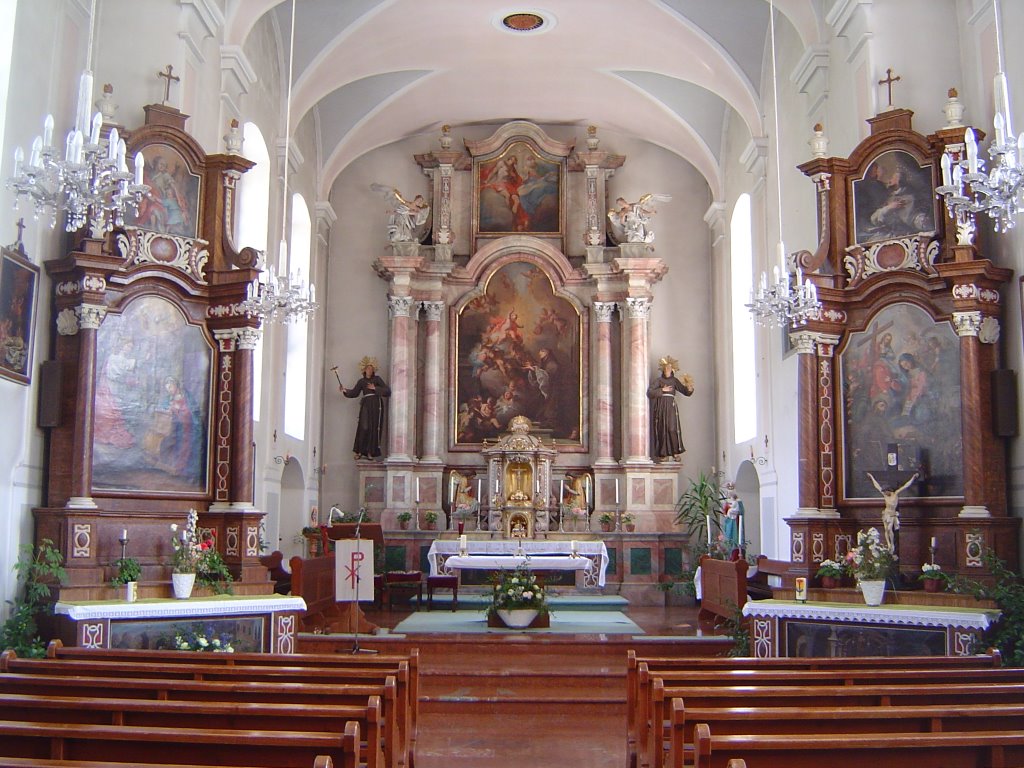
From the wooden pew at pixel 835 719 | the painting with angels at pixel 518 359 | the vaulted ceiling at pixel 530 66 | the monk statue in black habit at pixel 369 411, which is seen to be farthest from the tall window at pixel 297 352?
the wooden pew at pixel 835 719

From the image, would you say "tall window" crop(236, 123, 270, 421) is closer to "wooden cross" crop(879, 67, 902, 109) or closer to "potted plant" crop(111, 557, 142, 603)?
"potted plant" crop(111, 557, 142, 603)

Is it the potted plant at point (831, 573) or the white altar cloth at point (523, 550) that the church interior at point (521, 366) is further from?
the potted plant at point (831, 573)

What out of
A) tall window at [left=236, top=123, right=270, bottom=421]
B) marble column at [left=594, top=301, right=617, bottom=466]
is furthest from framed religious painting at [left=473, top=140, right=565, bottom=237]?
tall window at [left=236, top=123, right=270, bottom=421]

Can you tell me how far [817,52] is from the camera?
44.9ft

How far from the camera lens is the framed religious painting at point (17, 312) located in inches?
368

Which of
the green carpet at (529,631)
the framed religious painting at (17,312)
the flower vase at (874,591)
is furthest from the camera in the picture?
the green carpet at (529,631)

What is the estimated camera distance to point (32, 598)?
372 inches

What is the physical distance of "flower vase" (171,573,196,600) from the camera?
34.4ft

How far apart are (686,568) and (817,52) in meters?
9.45

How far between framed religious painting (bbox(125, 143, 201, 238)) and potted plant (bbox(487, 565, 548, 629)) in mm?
5929

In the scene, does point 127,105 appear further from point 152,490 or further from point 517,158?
point 517,158

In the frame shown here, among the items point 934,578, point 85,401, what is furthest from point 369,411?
point 934,578

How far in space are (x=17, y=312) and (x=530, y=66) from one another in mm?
11511

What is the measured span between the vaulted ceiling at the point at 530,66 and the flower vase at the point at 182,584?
23.3 ft
